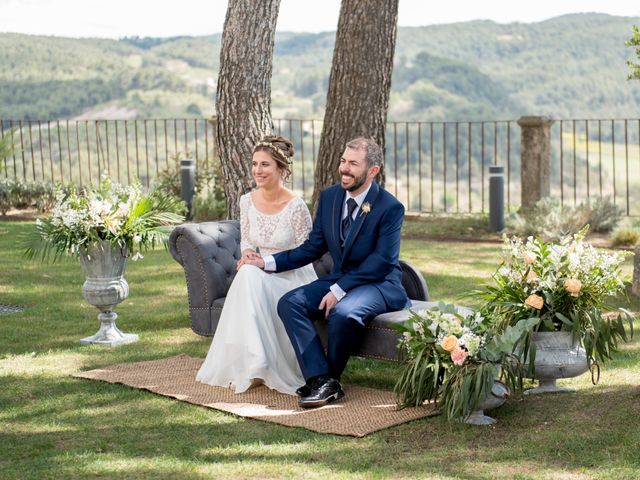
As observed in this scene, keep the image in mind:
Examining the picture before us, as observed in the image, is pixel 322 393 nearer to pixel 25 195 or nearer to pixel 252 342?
pixel 252 342

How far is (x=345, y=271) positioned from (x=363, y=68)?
3.67m

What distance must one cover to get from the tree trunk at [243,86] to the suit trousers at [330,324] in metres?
2.42

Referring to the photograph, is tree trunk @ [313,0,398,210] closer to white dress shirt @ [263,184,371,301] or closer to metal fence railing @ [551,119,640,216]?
white dress shirt @ [263,184,371,301]

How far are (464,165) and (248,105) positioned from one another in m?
24.9

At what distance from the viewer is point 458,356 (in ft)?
15.3

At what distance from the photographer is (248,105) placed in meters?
7.79

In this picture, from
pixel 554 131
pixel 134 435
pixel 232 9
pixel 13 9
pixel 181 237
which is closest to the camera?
pixel 134 435

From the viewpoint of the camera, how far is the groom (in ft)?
17.4

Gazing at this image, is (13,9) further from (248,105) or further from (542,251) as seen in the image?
(542,251)

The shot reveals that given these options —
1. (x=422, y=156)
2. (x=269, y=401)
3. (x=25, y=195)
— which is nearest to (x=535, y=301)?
(x=269, y=401)

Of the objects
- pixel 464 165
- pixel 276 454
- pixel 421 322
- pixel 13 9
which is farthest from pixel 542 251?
pixel 13 9

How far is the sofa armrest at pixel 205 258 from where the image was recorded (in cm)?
624

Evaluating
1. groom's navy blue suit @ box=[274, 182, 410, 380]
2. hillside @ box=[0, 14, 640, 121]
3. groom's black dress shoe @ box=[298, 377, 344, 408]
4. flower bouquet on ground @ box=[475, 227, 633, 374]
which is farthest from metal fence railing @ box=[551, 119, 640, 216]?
groom's black dress shoe @ box=[298, 377, 344, 408]

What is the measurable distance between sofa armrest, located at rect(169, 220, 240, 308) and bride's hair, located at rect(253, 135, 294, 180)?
653mm
